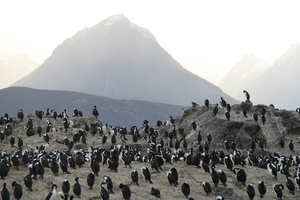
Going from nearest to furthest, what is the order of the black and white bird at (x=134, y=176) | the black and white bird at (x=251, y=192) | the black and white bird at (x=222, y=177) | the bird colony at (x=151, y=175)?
the bird colony at (x=151, y=175) < the black and white bird at (x=251, y=192) < the black and white bird at (x=134, y=176) < the black and white bird at (x=222, y=177)

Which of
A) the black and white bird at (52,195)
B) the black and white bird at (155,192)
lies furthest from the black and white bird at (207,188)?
the black and white bird at (52,195)

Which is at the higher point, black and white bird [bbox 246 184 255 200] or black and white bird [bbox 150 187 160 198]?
black and white bird [bbox 246 184 255 200]

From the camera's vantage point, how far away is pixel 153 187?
25.1 m

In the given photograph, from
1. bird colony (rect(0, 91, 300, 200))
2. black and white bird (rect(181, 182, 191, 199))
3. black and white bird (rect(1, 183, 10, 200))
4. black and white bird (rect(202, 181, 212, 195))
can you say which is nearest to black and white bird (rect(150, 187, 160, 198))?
bird colony (rect(0, 91, 300, 200))

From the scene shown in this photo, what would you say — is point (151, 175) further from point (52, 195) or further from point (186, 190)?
point (52, 195)

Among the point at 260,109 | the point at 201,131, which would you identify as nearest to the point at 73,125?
the point at 201,131

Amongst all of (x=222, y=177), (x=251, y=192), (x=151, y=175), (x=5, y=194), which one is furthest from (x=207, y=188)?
(x=5, y=194)

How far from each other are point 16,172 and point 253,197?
59.4ft

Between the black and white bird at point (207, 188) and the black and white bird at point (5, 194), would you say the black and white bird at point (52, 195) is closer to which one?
the black and white bird at point (5, 194)

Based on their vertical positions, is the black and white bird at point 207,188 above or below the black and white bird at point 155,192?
above

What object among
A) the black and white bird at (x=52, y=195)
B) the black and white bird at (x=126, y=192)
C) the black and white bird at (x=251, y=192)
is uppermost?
the black and white bird at (x=251, y=192)

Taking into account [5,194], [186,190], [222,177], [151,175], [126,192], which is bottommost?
[5,194]

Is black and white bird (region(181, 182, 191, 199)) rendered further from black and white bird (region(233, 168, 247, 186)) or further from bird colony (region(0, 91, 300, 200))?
black and white bird (region(233, 168, 247, 186))

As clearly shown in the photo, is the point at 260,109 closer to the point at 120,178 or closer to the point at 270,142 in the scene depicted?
the point at 270,142
